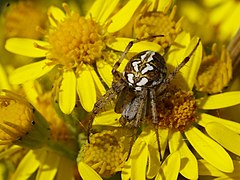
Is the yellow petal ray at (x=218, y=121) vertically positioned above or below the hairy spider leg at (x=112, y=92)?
below

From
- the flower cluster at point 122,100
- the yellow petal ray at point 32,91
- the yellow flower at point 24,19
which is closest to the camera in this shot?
the flower cluster at point 122,100

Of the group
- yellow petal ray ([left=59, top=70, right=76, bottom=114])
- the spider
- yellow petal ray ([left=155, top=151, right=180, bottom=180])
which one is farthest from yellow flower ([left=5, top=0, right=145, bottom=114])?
yellow petal ray ([left=155, top=151, right=180, bottom=180])

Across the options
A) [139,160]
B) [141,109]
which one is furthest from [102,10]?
[139,160]

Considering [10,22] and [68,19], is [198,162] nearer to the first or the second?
[68,19]

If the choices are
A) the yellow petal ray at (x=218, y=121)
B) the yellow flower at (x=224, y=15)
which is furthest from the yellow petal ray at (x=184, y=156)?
the yellow flower at (x=224, y=15)

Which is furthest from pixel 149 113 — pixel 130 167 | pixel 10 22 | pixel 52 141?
pixel 10 22

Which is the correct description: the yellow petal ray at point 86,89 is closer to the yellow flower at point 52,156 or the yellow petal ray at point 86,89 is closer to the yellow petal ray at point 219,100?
the yellow flower at point 52,156

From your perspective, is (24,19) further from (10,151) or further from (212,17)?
(212,17)
